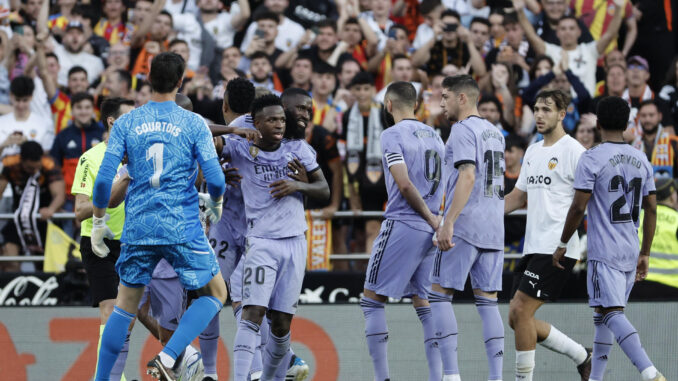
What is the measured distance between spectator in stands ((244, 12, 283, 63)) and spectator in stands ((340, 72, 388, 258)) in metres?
2.48

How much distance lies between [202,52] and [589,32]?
568 centimetres

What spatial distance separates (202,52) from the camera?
49.3ft

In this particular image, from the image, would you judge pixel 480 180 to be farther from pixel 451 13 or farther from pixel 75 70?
pixel 75 70

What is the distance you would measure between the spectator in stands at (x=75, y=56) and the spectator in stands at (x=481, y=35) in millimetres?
5540

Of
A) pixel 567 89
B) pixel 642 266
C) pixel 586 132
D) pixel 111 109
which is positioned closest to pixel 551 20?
pixel 567 89

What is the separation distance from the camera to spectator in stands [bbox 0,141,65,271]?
12344mm

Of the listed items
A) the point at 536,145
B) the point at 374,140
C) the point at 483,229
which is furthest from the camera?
the point at 374,140

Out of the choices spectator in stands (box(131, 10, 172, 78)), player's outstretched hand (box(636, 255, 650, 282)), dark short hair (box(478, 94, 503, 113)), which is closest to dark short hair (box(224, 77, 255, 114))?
player's outstretched hand (box(636, 255, 650, 282))

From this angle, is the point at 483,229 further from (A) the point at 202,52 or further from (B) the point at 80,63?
(B) the point at 80,63

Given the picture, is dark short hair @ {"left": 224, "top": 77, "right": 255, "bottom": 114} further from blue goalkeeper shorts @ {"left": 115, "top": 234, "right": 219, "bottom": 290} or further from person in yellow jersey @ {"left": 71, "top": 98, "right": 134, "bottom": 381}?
blue goalkeeper shorts @ {"left": 115, "top": 234, "right": 219, "bottom": 290}

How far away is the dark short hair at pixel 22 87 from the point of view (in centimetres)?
1334

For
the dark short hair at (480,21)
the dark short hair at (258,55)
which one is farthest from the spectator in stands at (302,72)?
the dark short hair at (480,21)

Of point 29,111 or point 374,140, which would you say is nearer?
point 374,140

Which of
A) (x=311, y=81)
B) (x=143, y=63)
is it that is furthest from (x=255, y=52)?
(x=143, y=63)
